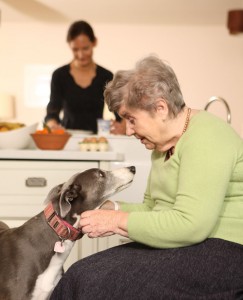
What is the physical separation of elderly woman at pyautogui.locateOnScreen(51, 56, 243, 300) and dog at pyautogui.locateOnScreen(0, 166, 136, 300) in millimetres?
199

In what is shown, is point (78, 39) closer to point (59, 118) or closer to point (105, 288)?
point (59, 118)

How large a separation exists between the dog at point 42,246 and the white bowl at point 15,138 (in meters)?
0.67

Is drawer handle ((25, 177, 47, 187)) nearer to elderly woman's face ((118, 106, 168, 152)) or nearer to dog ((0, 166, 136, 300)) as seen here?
dog ((0, 166, 136, 300))

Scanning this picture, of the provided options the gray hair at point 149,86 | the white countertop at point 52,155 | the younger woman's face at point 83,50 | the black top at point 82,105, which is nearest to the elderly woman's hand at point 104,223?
the gray hair at point 149,86

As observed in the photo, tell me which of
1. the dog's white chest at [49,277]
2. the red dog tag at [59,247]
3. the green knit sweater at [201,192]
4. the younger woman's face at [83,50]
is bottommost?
the dog's white chest at [49,277]

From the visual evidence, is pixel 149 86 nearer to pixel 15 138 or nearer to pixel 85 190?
pixel 85 190

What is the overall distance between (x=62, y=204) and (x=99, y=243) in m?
0.54

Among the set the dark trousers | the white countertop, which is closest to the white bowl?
the white countertop

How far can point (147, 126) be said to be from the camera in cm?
120

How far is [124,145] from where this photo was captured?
250cm

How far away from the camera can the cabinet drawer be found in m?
1.88

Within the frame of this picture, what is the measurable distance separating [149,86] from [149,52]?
7.68 ft

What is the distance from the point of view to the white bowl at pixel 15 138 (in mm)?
2041

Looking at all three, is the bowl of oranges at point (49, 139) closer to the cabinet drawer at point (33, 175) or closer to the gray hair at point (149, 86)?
the cabinet drawer at point (33, 175)
